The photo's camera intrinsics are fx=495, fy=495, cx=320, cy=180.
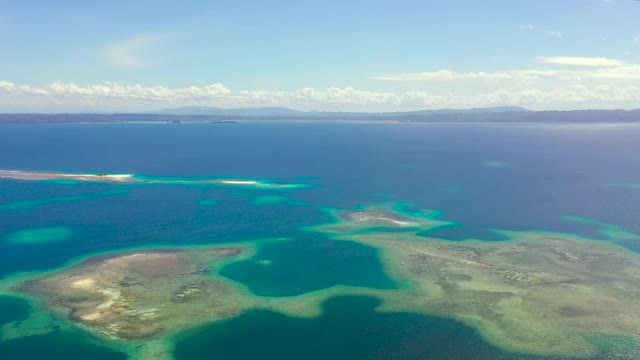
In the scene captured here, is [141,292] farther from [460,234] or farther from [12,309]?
[460,234]

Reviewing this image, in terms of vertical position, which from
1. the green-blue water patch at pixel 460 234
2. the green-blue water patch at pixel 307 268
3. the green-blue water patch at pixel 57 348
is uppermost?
the green-blue water patch at pixel 460 234

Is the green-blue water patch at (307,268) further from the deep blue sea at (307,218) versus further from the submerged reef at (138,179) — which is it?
the submerged reef at (138,179)

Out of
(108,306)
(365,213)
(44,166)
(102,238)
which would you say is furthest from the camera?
(44,166)

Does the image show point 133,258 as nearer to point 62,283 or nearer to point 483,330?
point 62,283

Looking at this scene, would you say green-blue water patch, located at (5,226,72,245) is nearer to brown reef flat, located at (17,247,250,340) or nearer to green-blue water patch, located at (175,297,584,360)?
brown reef flat, located at (17,247,250,340)

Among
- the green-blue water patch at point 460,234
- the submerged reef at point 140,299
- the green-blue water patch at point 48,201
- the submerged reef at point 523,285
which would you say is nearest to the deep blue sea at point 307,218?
the green-blue water patch at point 460,234

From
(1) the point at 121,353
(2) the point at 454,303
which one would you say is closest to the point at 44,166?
(1) the point at 121,353

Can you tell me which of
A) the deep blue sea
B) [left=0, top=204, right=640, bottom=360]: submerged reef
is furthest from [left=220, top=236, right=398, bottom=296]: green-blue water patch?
[left=0, top=204, right=640, bottom=360]: submerged reef
